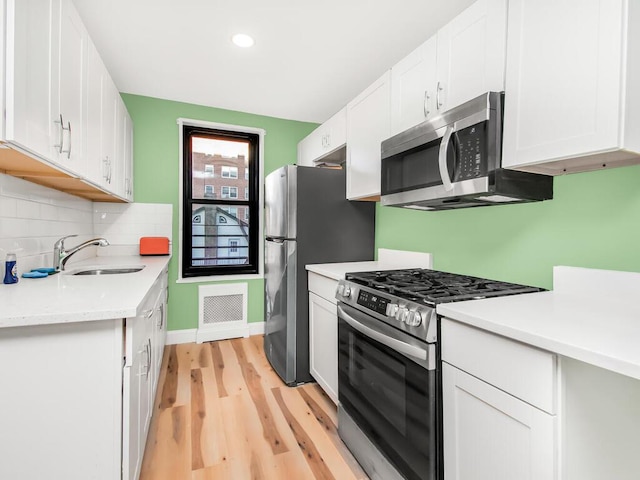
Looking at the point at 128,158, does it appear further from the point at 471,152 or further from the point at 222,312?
the point at 471,152

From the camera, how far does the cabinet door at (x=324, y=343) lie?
202cm

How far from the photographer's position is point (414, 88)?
1.79 metres

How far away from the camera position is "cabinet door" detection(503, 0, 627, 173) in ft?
3.19

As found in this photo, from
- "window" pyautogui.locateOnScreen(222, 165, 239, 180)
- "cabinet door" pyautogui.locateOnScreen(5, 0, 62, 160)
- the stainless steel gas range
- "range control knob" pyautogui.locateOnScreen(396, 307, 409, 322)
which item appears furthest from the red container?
"range control knob" pyautogui.locateOnScreen(396, 307, 409, 322)

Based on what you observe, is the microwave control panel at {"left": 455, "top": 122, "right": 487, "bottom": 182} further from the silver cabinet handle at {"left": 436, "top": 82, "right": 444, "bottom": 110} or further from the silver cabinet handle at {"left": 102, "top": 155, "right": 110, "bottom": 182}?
the silver cabinet handle at {"left": 102, "top": 155, "right": 110, "bottom": 182}

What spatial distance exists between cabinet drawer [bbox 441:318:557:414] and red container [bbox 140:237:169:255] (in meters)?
2.71

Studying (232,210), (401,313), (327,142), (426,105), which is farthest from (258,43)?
(401,313)

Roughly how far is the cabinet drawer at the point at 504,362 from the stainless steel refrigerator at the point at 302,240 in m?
1.40

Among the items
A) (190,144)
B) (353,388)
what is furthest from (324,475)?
(190,144)

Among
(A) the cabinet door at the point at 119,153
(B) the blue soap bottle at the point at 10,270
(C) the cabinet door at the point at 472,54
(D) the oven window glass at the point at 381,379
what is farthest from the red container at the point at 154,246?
(C) the cabinet door at the point at 472,54

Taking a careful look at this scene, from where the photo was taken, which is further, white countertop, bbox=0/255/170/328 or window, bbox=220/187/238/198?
window, bbox=220/187/238/198

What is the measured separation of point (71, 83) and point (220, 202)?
204cm

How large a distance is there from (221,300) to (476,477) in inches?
112

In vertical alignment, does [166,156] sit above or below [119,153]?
above
